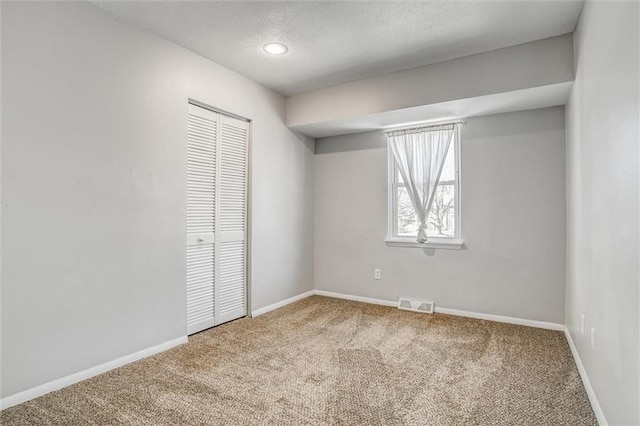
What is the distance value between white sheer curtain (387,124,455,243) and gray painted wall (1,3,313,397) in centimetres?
212

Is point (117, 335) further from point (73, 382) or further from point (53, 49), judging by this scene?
point (53, 49)

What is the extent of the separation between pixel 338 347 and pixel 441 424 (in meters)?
1.21

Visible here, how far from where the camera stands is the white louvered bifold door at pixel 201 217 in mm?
3285

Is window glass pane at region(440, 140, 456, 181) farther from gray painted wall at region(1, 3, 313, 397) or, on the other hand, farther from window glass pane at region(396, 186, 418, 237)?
gray painted wall at region(1, 3, 313, 397)

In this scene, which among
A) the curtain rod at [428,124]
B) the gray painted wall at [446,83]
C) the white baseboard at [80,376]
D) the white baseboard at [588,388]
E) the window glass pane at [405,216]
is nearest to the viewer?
the white baseboard at [588,388]

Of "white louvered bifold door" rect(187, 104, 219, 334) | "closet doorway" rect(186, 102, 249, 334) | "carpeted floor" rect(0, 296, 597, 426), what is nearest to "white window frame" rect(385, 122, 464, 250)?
"carpeted floor" rect(0, 296, 597, 426)

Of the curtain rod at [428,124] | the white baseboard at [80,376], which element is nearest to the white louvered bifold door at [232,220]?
the white baseboard at [80,376]

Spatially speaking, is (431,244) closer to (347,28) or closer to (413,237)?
(413,237)

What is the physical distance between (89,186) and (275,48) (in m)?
1.85

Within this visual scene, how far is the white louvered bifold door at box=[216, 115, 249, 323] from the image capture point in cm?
360

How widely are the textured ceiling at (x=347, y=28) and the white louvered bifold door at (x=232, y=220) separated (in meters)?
0.71

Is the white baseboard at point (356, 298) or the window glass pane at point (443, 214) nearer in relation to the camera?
the window glass pane at point (443, 214)

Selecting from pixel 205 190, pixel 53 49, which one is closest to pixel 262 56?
pixel 205 190

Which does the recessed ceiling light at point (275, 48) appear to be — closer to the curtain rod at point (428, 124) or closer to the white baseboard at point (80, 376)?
the curtain rod at point (428, 124)
